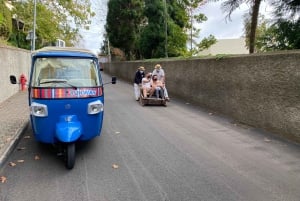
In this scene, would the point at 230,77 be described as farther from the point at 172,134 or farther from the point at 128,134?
the point at 128,134

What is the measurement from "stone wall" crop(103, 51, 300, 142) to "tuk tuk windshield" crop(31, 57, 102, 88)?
4418 mm

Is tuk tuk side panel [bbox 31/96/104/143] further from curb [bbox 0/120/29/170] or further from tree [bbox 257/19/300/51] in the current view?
tree [bbox 257/19/300/51]

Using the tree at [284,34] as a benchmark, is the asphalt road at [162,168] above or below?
below

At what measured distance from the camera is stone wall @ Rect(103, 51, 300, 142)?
7.72 meters

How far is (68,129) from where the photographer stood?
5.91 meters

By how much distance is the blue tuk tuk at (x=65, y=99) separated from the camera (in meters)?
6.03

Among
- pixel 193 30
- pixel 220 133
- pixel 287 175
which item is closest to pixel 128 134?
pixel 220 133

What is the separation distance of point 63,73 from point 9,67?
984cm

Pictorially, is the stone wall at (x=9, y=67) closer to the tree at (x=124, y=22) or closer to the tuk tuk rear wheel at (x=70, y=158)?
the tuk tuk rear wheel at (x=70, y=158)

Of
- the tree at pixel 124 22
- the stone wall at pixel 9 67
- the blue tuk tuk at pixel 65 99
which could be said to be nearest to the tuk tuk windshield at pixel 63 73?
the blue tuk tuk at pixel 65 99

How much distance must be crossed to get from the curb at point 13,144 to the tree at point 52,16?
63.5 ft

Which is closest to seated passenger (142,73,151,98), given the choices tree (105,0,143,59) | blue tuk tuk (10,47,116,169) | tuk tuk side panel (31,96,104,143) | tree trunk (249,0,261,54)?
tree trunk (249,0,261,54)

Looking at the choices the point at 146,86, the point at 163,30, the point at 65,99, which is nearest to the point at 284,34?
the point at 146,86

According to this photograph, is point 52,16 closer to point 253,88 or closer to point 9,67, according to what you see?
point 9,67
